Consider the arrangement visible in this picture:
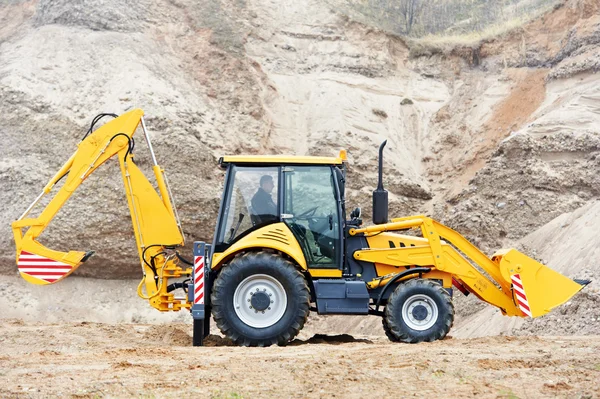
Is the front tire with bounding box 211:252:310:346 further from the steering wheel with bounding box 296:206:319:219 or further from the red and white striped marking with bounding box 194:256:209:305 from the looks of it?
the steering wheel with bounding box 296:206:319:219

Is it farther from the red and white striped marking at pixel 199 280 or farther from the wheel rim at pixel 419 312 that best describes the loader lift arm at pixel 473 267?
the red and white striped marking at pixel 199 280

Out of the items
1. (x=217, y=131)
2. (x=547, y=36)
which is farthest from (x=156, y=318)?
(x=547, y=36)

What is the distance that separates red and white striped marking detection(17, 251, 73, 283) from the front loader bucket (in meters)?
5.81

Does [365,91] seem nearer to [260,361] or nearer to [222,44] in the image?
[222,44]

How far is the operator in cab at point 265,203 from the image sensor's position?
9.12 m

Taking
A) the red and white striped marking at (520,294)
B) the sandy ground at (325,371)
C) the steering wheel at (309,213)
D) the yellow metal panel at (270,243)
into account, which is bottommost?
the sandy ground at (325,371)

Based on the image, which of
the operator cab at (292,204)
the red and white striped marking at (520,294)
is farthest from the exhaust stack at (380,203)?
the red and white striped marking at (520,294)

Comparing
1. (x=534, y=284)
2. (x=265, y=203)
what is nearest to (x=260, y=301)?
(x=265, y=203)

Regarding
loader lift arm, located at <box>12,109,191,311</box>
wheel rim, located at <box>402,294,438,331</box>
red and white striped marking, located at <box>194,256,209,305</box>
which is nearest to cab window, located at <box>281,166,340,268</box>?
wheel rim, located at <box>402,294,438,331</box>

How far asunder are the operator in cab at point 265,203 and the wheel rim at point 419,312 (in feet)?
6.57

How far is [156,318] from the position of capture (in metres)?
15.8

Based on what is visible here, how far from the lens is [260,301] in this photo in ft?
28.8

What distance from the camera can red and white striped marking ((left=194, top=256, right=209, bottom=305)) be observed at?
8.98 metres

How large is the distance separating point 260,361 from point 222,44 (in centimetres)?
1591
